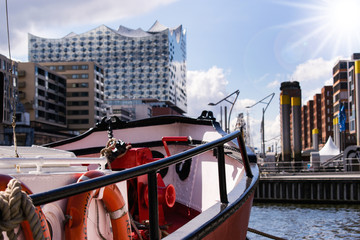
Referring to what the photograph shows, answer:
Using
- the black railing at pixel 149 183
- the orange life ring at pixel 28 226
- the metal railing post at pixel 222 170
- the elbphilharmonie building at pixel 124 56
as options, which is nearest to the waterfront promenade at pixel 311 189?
the metal railing post at pixel 222 170

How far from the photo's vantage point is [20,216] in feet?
5.32

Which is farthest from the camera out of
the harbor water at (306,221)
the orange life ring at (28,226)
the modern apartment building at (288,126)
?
the modern apartment building at (288,126)

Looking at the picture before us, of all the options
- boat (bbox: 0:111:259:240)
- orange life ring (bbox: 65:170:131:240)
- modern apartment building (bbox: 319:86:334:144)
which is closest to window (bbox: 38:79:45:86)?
modern apartment building (bbox: 319:86:334:144)

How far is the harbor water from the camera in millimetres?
13047

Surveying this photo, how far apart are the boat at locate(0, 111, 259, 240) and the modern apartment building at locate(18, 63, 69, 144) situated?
6618cm

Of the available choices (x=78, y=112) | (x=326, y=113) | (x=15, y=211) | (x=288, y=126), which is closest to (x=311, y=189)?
(x=288, y=126)

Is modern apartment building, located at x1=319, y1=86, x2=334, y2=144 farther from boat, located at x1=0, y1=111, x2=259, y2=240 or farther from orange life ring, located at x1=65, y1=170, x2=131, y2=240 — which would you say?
orange life ring, located at x1=65, y1=170, x2=131, y2=240

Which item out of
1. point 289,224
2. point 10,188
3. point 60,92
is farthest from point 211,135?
point 60,92

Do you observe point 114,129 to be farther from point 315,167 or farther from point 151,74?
point 151,74

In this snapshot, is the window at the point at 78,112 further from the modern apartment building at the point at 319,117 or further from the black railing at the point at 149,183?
the black railing at the point at 149,183

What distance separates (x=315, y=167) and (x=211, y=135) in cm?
2487

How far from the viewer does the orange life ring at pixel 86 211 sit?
2.84 m

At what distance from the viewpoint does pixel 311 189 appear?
21.1 m

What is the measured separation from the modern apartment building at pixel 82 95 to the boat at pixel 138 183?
83247mm
